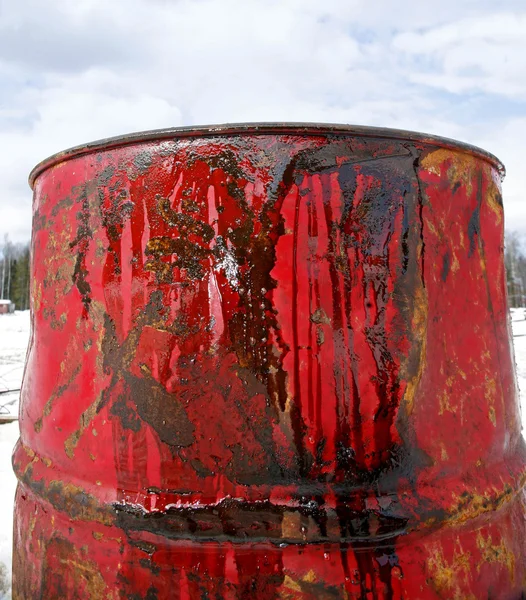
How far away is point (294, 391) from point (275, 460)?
0.16 meters

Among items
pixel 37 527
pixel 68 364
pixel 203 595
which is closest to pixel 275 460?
pixel 203 595

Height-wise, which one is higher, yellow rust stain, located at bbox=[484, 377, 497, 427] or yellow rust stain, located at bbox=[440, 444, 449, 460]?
yellow rust stain, located at bbox=[484, 377, 497, 427]

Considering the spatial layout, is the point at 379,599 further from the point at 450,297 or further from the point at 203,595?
the point at 450,297

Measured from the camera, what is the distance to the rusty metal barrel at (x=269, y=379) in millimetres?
1207

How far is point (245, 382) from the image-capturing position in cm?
122

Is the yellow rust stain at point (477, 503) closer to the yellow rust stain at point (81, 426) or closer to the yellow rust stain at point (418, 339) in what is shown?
the yellow rust stain at point (418, 339)

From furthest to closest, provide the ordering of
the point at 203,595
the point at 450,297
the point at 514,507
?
the point at 514,507
the point at 450,297
the point at 203,595

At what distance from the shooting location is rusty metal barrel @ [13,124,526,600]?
47.5 inches

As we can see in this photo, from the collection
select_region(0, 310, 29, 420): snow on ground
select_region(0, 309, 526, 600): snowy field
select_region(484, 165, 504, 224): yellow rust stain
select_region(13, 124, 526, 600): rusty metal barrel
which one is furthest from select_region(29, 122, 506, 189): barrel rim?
select_region(0, 310, 29, 420): snow on ground

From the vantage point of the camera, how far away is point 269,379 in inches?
48.1

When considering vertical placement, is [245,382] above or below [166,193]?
below

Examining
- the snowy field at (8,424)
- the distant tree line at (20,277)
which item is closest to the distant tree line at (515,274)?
the distant tree line at (20,277)

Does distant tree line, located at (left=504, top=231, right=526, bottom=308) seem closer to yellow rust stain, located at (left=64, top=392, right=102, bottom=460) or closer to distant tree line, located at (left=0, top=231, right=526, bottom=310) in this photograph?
distant tree line, located at (left=0, top=231, right=526, bottom=310)

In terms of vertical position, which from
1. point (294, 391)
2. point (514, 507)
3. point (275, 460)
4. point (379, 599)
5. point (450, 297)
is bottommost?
point (379, 599)
